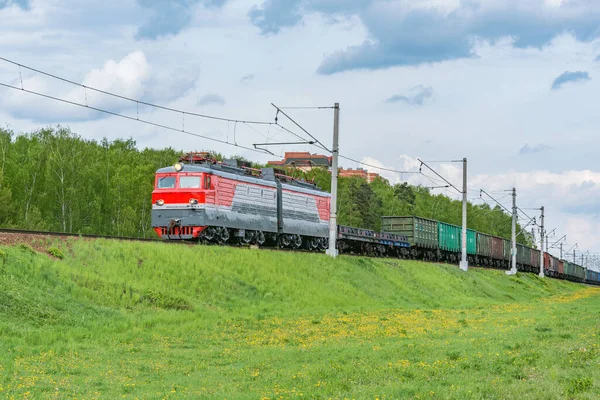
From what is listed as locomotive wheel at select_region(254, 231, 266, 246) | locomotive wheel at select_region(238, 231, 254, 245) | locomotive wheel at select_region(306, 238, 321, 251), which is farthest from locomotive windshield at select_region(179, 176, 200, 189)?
locomotive wheel at select_region(306, 238, 321, 251)

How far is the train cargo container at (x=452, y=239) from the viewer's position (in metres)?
63.9

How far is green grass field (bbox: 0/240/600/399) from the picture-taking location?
1364 cm

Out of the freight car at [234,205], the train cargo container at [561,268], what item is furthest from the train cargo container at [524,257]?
the freight car at [234,205]

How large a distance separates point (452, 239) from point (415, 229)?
995cm

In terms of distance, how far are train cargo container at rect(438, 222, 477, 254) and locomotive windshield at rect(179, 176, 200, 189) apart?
114 feet

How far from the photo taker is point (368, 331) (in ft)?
76.4

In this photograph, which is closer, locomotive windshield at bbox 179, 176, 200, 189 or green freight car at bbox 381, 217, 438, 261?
locomotive windshield at bbox 179, 176, 200, 189

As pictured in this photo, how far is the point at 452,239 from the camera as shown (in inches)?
2630

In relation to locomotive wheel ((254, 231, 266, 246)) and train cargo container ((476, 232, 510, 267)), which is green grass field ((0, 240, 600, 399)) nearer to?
locomotive wheel ((254, 231, 266, 246))

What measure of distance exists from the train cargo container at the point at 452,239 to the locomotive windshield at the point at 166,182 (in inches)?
1367

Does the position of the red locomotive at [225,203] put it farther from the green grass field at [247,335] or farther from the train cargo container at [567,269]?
the train cargo container at [567,269]

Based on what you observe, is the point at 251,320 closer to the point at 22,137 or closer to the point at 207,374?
the point at 207,374

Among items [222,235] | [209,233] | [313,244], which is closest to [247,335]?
[209,233]

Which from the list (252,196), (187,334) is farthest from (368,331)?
(252,196)
